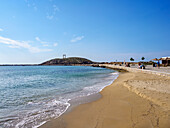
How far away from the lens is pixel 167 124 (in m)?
3.26

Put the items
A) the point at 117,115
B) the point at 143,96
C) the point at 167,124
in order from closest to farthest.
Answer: the point at 167,124, the point at 117,115, the point at 143,96

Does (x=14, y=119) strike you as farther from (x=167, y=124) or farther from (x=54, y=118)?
(x=167, y=124)

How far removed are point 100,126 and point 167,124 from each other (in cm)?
194

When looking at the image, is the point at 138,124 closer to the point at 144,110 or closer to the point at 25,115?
the point at 144,110

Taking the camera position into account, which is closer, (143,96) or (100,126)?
(100,126)

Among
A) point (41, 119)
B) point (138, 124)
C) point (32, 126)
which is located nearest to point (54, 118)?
point (41, 119)

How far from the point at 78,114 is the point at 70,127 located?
3.51ft

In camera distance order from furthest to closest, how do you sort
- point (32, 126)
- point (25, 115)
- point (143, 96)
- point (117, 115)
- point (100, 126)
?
point (143, 96)
point (25, 115)
point (117, 115)
point (32, 126)
point (100, 126)

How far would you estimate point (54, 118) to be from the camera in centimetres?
442

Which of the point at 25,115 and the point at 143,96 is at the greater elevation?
the point at 143,96

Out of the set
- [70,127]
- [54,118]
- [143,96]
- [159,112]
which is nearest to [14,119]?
[54,118]

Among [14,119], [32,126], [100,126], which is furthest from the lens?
[14,119]

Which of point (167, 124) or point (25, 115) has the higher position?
point (167, 124)

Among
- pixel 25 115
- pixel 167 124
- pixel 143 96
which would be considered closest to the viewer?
pixel 167 124
